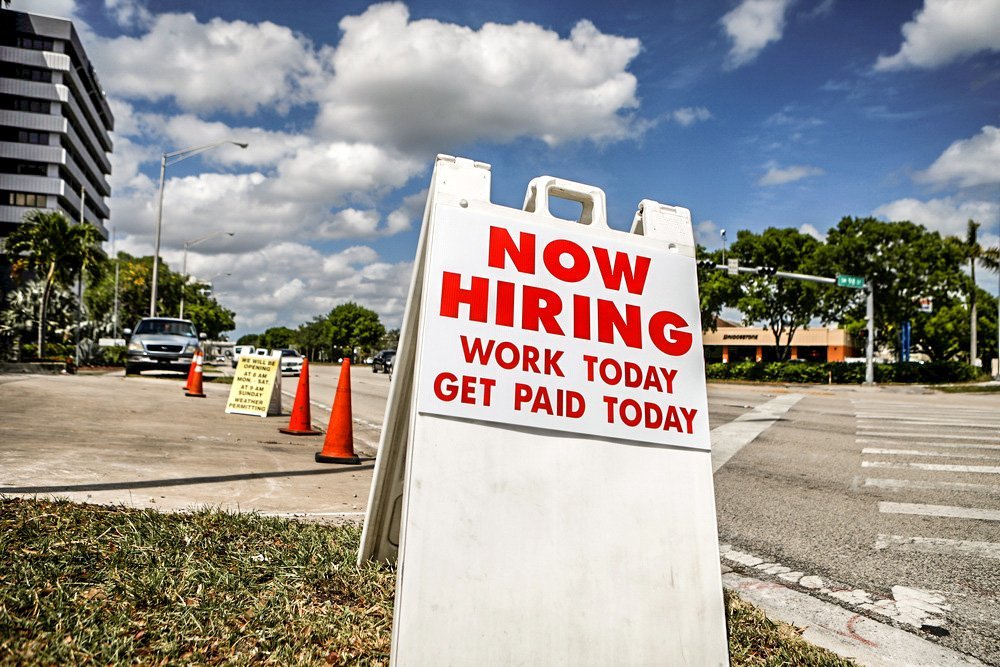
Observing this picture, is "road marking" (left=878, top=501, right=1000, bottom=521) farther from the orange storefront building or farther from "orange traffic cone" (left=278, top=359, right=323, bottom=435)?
the orange storefront building

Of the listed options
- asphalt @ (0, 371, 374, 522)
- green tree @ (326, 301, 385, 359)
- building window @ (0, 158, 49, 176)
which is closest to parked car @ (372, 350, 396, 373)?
asphalt @ (0, 371, 374, 522)

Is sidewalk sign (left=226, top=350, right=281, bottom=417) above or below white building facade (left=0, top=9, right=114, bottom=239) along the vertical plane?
below

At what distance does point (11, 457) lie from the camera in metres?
6.09

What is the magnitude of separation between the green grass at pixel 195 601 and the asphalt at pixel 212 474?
431mm

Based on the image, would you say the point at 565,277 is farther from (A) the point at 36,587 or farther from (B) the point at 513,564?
(A) the point at 36,587

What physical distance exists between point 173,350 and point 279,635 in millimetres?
21289

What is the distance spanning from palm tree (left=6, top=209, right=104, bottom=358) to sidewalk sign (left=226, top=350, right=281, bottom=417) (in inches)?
920

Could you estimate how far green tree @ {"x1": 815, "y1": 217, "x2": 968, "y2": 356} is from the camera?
127 feet

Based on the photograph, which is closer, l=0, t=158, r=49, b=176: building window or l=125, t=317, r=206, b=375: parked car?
l=125, t=317, r=206, b=375: parked car

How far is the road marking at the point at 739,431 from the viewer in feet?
29.4

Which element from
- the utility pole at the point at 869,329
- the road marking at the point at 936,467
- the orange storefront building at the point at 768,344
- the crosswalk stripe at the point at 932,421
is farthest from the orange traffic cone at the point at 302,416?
the orange storefront building at the point at 768,344

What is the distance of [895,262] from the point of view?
38.9 meters

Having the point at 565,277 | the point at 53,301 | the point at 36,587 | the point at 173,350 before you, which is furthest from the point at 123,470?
the point at 53,301

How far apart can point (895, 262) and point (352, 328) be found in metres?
88.9
